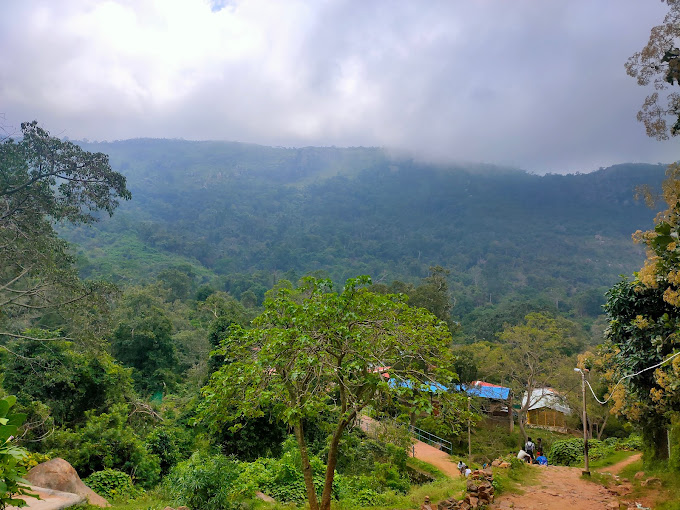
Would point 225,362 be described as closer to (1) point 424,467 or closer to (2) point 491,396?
(1) point 424,467

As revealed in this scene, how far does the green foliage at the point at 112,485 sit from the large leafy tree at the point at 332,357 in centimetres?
519

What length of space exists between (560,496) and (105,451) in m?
11.0

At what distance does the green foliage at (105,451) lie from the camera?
1045 cm

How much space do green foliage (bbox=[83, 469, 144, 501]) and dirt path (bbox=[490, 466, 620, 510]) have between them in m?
7.98

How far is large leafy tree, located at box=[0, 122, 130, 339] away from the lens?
1310 cm

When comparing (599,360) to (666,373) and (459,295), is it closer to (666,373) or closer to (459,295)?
(666,373)

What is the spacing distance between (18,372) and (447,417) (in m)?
12.8

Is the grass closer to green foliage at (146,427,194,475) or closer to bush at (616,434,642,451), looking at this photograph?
bush at (616,434,642,451)

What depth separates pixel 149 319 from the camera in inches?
928

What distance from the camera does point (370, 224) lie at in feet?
403

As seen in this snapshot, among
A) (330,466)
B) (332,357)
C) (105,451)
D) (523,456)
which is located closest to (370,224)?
(523,456)

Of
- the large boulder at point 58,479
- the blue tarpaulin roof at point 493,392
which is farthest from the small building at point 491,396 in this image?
the large boulder at point 58,479

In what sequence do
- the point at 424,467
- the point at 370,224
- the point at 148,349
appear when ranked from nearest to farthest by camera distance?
the point at 424,467, the point at 148,349, the point at 370,224

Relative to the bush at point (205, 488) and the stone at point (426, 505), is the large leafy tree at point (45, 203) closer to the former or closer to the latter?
the bush at point (205, 488)
